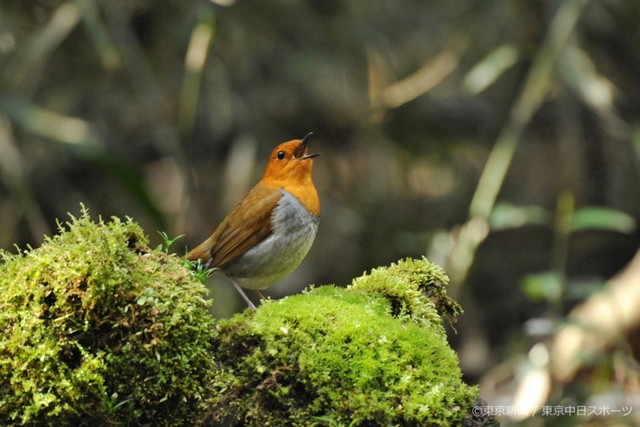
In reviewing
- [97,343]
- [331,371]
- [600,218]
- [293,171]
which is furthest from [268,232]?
[600,218]

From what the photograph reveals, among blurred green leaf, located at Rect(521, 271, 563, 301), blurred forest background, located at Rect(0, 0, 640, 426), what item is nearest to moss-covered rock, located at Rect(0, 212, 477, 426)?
blurred green leaf, located at Rect(521, 271, 563, 301)

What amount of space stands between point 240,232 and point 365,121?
421cm

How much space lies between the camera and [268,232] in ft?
11.4

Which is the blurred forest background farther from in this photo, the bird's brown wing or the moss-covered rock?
the moss-covered rock

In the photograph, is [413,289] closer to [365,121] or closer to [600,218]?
[600,218]

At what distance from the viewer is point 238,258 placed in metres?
3.47

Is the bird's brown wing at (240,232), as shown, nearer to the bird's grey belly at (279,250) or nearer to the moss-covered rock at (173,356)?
the bird's grey belly at (279,250)

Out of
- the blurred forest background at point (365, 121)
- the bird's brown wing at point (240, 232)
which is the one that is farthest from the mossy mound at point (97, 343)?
the blurred forest background at point (365, 121)

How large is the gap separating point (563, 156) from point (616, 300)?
2.57 m

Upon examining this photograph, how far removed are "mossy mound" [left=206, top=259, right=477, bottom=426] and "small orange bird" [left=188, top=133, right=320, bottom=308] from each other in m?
1.00

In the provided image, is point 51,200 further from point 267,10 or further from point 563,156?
point 563,156

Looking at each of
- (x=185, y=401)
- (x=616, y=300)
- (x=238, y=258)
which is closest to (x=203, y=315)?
(x=185, y=401)

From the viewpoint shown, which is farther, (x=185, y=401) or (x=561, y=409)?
(x=561, y=409)

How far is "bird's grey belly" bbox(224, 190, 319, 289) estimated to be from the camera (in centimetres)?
347
